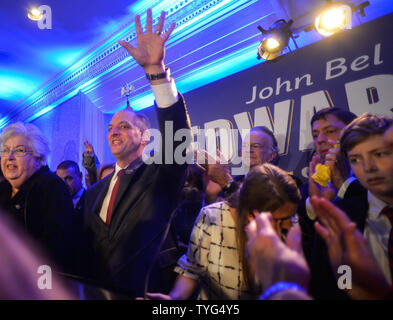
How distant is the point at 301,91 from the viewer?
301cm

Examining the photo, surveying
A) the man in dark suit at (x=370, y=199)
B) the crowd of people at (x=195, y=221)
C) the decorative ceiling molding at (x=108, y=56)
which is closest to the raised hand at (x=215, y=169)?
the crowd of people at (x=195, y=221)

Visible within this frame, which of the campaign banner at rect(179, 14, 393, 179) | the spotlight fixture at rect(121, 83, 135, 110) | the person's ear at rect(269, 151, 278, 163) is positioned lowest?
the person's ear at rect(269, 151, 278, 163)

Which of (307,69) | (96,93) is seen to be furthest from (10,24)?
(307,69)

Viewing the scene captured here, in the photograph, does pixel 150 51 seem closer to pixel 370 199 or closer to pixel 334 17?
pixel 370 199

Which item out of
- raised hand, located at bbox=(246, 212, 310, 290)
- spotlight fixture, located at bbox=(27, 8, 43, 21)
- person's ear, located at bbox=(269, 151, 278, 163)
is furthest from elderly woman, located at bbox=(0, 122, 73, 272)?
spotlight fixture, located at bbox=(27, 8, 43, 21)

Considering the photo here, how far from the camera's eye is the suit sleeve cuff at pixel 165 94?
1.16 meters

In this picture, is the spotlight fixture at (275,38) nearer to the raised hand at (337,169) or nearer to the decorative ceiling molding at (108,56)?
the decorative ceiling molding at (108,56)

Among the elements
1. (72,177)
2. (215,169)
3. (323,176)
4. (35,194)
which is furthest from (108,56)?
(323,176)

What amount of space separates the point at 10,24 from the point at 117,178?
3505 mm

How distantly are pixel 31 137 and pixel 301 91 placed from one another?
8.63 ft

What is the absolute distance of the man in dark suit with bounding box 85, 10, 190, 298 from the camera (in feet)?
3.86

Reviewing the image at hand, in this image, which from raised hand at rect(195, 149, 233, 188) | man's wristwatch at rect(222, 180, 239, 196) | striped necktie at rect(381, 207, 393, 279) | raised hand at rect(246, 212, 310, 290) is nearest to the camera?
raised hand at rect(246, 212, 310, 290)

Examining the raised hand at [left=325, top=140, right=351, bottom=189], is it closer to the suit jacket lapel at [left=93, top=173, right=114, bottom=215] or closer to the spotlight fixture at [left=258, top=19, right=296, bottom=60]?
the suit jacket lapel at [left=93, top=173, right=114, bottom=215]

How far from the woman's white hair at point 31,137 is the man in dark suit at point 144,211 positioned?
0.45 m
